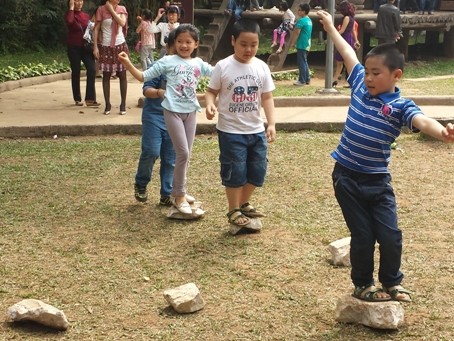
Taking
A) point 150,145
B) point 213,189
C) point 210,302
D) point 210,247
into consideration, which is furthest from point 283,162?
point 210,302

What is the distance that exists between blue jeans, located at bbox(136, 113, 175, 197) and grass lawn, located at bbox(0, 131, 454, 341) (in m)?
0.23

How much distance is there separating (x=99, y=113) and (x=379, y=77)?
781 cm

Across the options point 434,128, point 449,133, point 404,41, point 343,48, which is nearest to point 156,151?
point 343,48

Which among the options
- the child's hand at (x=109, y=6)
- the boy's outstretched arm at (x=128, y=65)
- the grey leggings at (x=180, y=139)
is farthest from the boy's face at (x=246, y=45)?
the child's hand at (x=109, y=6)

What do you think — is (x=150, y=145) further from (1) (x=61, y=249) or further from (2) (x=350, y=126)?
(2) (x=350, y=126)

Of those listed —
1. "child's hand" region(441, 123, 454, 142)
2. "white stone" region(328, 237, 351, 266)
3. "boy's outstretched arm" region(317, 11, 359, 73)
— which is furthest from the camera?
"white stone" region(328, 237, 351, 266)

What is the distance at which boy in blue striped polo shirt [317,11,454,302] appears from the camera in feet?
15.6

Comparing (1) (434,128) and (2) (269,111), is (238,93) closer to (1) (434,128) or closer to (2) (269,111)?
(2) (269,111)

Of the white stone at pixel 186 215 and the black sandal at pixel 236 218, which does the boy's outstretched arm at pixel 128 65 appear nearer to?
the white stone at pixel 186 215

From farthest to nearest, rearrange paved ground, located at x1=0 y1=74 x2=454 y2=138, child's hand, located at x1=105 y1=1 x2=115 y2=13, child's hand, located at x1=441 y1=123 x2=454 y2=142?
child's hand, located at x1=105 y1=1 x2=115 y2=13 → paved ground, located at x1=0 y1=74 x2=454 y2=138 → child's hand, located at x1=441 y1=123 x2=454 y2=142

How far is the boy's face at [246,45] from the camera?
6.27 meters

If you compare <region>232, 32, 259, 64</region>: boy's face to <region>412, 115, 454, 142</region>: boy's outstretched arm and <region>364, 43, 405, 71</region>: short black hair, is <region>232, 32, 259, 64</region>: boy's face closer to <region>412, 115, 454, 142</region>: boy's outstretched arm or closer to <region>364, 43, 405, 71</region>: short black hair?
<region>364, 43, 405, 71</region>: short black hair

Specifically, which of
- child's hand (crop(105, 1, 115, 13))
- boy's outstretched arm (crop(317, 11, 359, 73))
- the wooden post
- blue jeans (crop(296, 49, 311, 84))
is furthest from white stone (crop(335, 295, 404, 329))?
the wooden post

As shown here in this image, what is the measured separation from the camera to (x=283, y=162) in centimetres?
898
